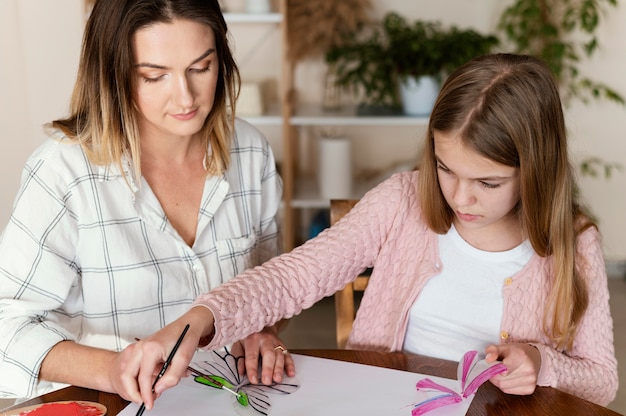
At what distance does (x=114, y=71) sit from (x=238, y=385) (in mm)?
585

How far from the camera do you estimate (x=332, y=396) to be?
126 cm

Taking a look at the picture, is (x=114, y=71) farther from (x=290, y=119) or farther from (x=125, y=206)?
(x=290, y=119)

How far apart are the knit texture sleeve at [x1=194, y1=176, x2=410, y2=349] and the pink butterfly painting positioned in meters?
0.29

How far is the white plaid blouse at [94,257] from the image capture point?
54.6 inches

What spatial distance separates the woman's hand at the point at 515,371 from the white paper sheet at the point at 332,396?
0.21 ft

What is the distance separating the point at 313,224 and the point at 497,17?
1230mm

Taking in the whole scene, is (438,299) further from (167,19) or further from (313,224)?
(313,224)

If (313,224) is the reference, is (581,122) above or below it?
above

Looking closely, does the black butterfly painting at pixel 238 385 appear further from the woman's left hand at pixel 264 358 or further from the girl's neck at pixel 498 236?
the girl's neck at pixel 498 236

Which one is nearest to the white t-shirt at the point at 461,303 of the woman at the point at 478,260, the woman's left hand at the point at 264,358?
the woman at the point at 478,260

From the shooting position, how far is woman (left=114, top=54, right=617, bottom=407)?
4.53ft

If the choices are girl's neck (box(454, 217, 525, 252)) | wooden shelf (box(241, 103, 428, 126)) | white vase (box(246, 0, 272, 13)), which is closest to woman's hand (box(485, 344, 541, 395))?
girl's neck (box(454, 217, 525, 252))

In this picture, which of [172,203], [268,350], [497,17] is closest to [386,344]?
[268,350]

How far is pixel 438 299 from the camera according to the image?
1.55 meters
